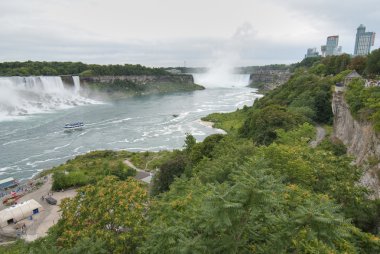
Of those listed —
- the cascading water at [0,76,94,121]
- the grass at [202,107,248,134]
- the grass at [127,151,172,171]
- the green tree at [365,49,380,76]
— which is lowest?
the grass at [127,151,172,171]

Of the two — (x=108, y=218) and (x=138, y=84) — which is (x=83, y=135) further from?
(x=138, y=84)

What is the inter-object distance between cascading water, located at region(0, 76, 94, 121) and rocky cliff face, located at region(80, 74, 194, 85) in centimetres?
1611

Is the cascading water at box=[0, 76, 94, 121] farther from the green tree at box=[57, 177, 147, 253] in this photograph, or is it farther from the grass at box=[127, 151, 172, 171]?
the green tree at box=[57, 177, 147, 253]

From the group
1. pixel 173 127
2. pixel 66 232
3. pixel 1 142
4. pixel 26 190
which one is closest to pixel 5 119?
pixel 1 142

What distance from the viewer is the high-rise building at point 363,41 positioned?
182 meters

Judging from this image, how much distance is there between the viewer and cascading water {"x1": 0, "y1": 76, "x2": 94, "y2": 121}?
74.8m

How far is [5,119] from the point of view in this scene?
66312mm

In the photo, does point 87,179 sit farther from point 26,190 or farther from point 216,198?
point 216,198

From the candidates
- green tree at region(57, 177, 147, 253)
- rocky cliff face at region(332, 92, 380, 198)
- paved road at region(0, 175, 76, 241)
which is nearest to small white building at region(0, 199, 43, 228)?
paved road at region(0, 175, 76, 241)

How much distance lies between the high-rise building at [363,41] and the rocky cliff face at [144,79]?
115276mm

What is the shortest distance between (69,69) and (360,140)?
127789 mm

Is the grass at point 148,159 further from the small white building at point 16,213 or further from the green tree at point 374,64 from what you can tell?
the green tree at point 374,64

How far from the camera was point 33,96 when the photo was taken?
85500 mm

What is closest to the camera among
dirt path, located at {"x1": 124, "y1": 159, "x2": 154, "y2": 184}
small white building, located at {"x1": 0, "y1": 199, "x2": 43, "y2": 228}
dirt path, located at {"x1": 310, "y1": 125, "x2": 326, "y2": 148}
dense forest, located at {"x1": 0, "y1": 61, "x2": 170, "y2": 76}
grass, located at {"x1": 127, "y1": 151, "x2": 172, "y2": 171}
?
small white building, located at {"x1": 0, "y1": 199, "x2": 43, "y2": 228}
